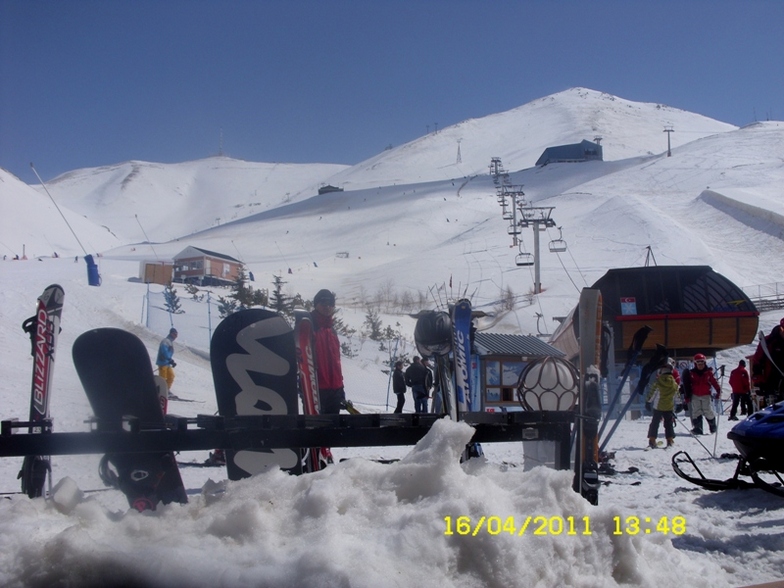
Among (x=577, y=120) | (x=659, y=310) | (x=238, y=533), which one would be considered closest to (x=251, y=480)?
(x=238, y=533)

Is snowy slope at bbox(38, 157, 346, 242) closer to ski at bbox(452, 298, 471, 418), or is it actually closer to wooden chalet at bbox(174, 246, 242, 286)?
wooden chalet at bbox(174, 246, 242, 286)

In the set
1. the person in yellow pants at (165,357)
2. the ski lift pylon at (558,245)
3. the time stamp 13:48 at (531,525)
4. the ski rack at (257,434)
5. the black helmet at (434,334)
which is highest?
the ski lift pylon at (558,245)

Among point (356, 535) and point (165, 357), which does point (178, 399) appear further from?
point (356, 535)

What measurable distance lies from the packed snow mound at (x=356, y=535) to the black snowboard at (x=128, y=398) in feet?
2.45

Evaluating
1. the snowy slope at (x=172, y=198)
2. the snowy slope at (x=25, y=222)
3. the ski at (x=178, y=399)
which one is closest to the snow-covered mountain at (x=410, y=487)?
the ski at (x=178, y=399)

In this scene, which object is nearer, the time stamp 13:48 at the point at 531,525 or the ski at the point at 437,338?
the time stamp 13:48 at the point at 531,525

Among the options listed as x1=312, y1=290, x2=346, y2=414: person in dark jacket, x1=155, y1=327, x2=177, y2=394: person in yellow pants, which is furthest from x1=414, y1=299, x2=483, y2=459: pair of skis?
x1=155, y1=327, x2=177, y2=394: person in yellow pants

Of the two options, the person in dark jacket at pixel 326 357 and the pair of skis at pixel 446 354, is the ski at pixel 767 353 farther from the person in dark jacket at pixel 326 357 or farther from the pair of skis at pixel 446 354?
the person in dark jacket at pixel 326 357

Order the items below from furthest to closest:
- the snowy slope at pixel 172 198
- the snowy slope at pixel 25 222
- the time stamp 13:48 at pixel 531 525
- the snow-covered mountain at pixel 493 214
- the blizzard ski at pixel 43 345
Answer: the snowy slope at pixel 172 198 → the snowy slope at pixel 25 222 → the snow-covered mountain at pixel 493 214 → the blizzard ski at pixel 43 345 → the time stamp 13:48 at pixel 531 525

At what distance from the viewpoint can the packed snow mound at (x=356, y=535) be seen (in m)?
2.24

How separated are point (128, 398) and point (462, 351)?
3.33 metres

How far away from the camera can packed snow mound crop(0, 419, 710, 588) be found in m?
2.24

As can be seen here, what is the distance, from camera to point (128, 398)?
407 centimetres

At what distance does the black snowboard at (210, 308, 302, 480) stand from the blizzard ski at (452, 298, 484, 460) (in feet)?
5.71
